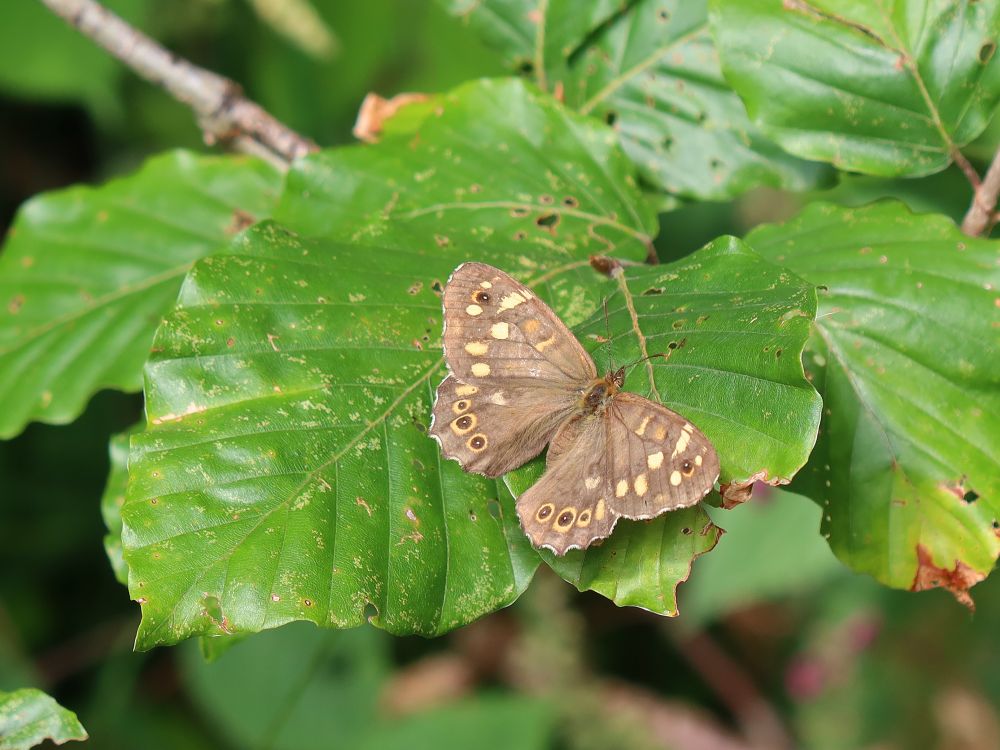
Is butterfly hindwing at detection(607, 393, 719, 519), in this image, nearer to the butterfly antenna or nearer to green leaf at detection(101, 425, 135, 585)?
the butterfly antenna

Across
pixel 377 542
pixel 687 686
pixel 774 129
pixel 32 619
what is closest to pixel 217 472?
pixel 377 542

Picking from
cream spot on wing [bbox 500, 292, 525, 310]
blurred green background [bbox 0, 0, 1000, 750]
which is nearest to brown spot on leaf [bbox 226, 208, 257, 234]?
cream spot on wing [bbox 500, 292, 525, 310]

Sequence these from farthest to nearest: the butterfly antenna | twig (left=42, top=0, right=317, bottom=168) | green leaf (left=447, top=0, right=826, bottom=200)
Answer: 1. twig (left=42, top=0, right=317, bottom=168)
2. green leaf (left=447, top=0, right=826, bottom=200)
3. the butterfly antenna

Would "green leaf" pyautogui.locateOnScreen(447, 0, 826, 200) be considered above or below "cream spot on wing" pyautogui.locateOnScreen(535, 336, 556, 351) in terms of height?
above

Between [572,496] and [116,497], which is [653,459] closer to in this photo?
[572,496]

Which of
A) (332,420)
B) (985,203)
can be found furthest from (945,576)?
(332,420)

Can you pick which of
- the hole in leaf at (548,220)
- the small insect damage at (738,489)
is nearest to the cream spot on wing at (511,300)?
the hole in leaf at (548,220)

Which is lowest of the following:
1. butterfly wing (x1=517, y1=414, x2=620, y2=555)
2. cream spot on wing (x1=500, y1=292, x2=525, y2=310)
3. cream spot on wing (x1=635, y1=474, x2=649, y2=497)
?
butterfly wing (x1=517, y1=414, x2=620, y2=555)
